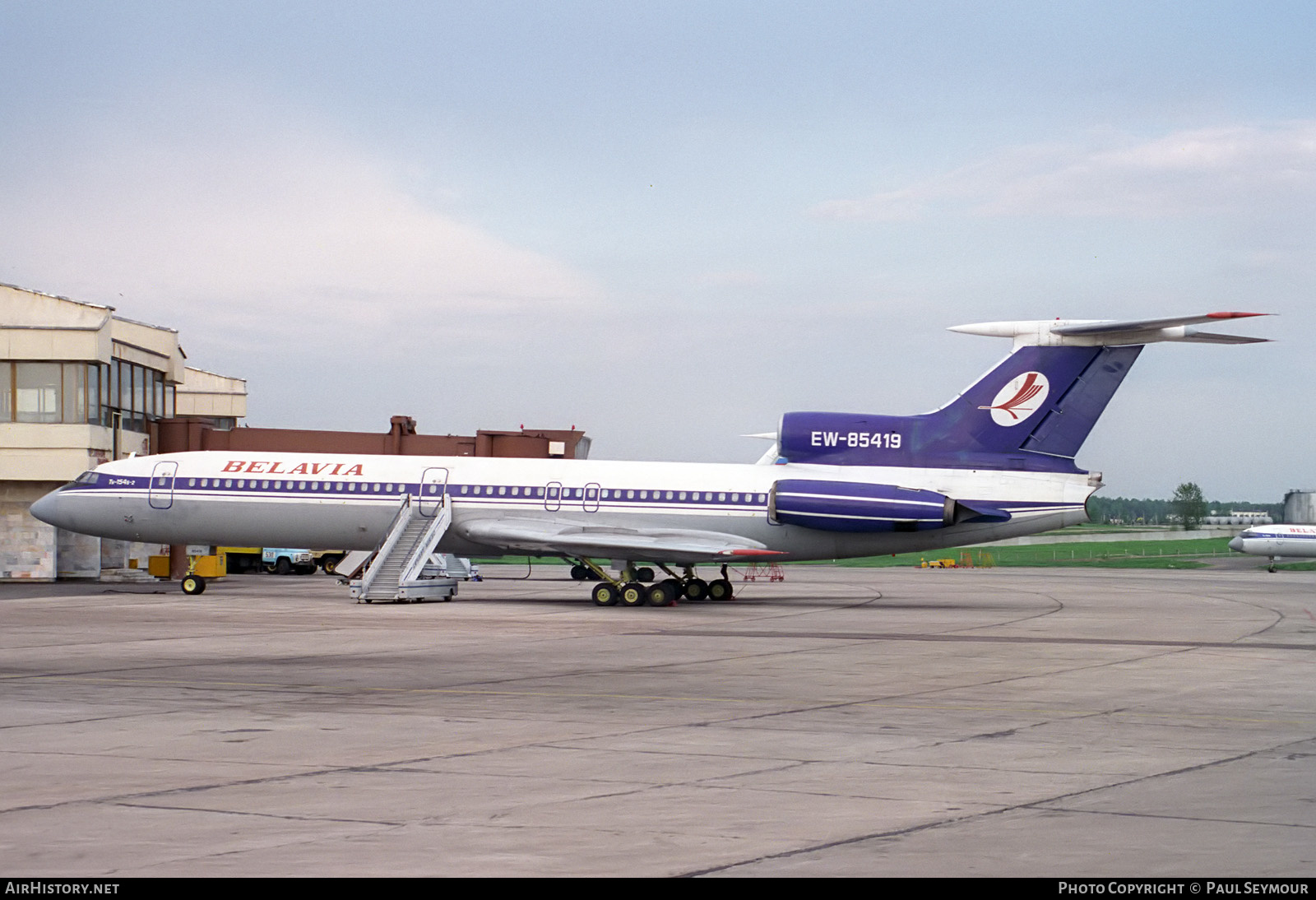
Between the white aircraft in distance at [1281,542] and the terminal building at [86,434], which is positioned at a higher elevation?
the terminal building at [86,434]

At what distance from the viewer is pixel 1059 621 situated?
30266mm

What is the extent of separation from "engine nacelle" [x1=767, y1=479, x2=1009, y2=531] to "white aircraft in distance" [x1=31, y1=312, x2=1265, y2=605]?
0.04 meters

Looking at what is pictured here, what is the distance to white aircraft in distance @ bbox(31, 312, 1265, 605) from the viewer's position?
35125mm

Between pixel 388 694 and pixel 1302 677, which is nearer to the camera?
pixel 388 694

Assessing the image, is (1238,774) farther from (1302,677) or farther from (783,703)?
(1302,677)

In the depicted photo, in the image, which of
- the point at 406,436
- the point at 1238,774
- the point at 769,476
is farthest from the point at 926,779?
the point at 406,436

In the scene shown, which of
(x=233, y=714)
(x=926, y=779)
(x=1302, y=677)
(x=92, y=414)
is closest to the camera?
(x=926, y=779)

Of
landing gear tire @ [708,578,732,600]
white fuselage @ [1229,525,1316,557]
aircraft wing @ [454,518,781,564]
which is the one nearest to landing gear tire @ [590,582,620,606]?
aircraft wing @ [454,518,781,564]

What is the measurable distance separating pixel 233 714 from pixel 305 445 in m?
38.4

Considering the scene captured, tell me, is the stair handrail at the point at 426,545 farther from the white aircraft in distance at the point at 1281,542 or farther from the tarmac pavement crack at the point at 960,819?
the white aircraft in distance at the point at 1281,542

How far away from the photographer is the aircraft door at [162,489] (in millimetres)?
38875

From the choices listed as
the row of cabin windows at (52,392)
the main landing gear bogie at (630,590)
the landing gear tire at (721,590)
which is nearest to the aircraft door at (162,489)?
the row of cabin windows at (52,392)

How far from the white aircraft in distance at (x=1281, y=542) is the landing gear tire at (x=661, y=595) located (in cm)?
4763
